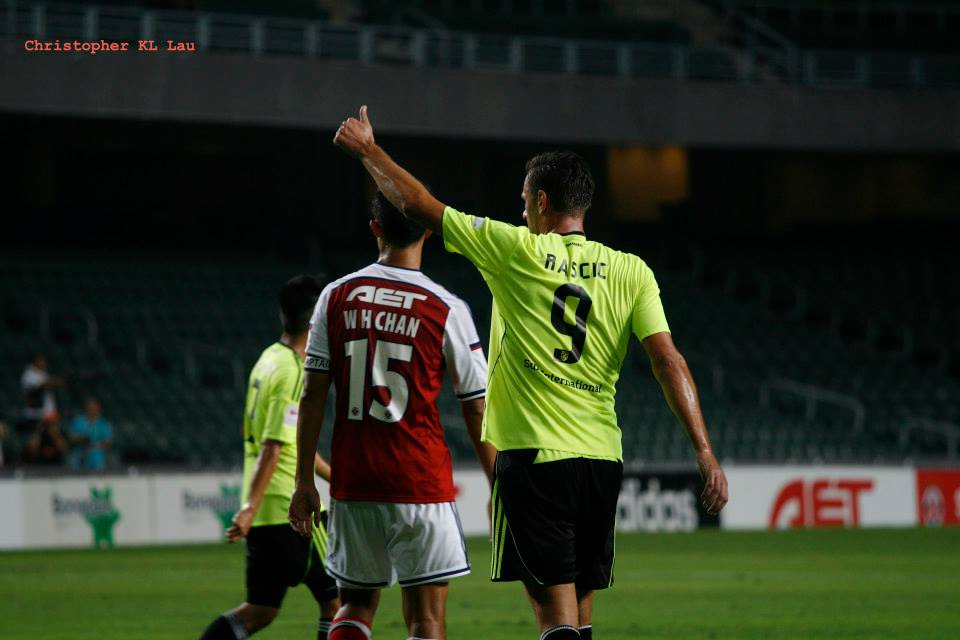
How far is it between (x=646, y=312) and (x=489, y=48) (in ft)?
Answer: 78.6

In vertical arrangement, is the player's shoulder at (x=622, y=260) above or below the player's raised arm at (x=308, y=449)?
above

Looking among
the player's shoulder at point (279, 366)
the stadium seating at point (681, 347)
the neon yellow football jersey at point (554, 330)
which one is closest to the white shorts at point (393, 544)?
the neon yellow football jersey at point (554, 330)

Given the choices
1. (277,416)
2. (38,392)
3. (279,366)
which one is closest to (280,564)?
(277,416)

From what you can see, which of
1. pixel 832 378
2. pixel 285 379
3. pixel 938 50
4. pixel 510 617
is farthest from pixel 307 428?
pixel 938 50

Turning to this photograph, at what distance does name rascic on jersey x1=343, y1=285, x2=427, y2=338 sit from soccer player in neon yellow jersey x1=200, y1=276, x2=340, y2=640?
72.6 inches

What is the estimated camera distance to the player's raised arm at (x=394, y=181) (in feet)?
18.5

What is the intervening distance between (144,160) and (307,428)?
27.8 m

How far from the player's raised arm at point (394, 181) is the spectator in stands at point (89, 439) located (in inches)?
698

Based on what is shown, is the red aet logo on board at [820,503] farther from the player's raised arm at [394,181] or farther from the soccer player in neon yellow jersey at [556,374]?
the player's raised arm at [394,181]

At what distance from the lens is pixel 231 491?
22.0 meters

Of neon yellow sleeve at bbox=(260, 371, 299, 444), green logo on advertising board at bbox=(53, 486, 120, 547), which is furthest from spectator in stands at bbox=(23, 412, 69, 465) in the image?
neon yellow sleeve at bbox=(260, 371, 299, 444)

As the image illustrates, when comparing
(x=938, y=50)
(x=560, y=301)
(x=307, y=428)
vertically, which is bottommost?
(x=307, y=428)

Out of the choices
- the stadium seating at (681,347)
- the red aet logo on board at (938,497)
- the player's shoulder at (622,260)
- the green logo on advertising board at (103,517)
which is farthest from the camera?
the stadium seating at (681,347)

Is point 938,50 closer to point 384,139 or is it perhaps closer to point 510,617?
point 384,139
